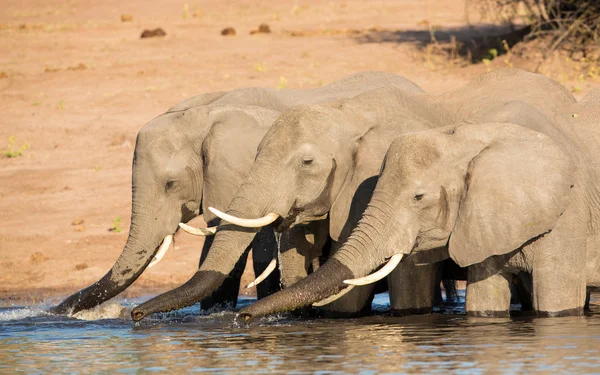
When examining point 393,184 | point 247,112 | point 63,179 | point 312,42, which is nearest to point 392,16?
point 312,42

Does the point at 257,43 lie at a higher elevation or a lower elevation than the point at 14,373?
higher

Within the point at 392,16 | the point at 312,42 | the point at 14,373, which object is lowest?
the point at 14,373

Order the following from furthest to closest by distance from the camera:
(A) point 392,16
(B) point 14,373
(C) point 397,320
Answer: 1. (A) point 392,16
2. (C) point 397,320
3. (B) point 14,373

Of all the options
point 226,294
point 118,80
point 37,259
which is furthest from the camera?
point 118,80

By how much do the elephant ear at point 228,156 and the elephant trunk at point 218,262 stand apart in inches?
29.4

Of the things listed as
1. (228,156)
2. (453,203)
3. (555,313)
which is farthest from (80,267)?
(555,313)

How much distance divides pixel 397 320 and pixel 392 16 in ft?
66.2

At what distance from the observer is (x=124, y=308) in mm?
10430

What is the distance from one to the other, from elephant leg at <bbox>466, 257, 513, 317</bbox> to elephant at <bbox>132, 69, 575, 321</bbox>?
47 centimetres

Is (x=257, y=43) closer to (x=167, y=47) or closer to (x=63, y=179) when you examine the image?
(x=167, y=47)

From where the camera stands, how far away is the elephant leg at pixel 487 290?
8.74 meters

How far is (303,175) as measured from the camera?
879 cm

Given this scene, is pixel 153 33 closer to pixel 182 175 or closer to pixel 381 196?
pixel 182 175

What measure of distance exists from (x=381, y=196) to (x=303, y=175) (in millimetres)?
768
